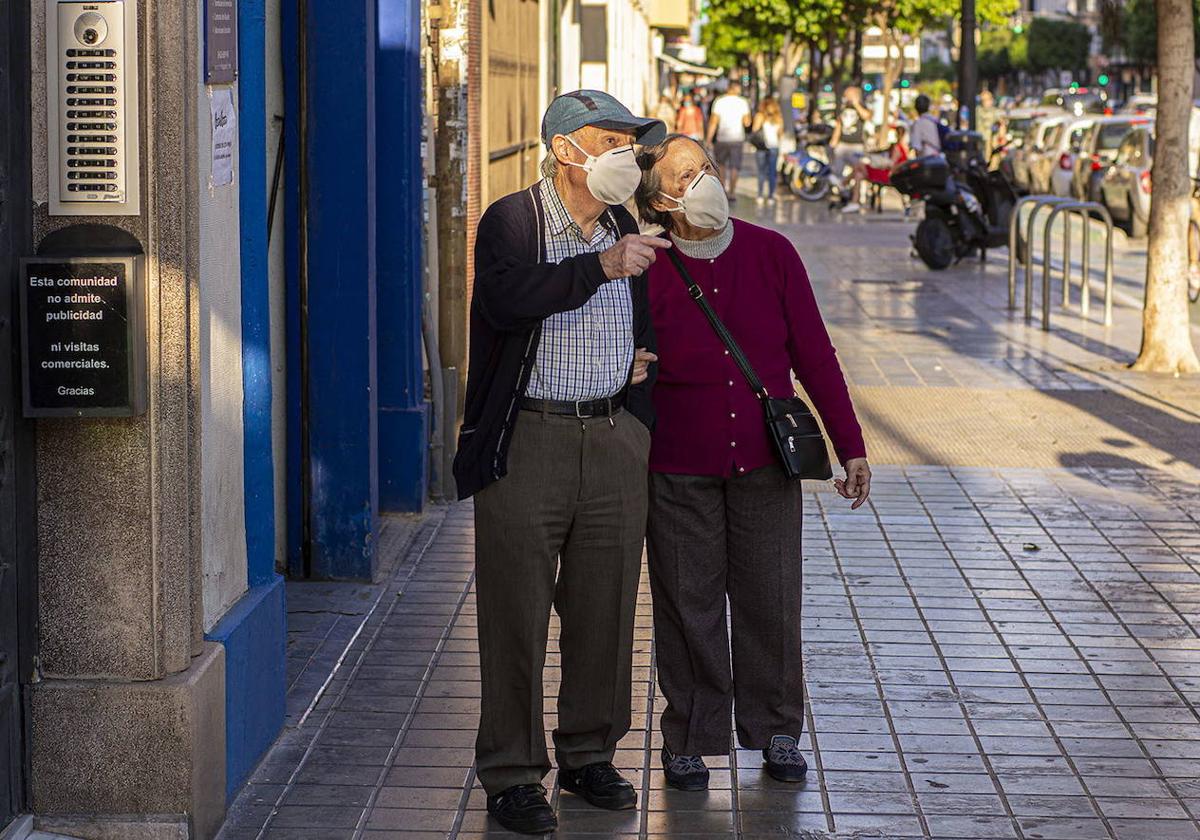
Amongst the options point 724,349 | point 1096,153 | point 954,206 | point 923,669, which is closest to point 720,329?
point 724,349

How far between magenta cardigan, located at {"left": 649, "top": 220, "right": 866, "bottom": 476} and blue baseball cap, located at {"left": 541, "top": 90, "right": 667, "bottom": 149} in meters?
0.47

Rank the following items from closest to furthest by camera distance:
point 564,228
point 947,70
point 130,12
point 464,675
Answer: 1. point 130,12
2. point 564,228
3. point 464,675
4. point 947,70

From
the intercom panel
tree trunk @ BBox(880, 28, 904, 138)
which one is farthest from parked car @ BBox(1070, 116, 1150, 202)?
the intercom panel

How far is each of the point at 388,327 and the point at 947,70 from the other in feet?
413

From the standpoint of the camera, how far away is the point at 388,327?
8.54 meters

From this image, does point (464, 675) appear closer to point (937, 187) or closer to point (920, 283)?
point (920, 283)

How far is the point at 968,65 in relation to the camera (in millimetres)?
29219

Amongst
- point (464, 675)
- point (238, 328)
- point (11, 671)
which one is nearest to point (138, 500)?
point (11, 671)

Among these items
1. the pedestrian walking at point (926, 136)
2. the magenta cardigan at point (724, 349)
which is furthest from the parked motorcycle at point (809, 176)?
the magenta cardigan at point (724, 349)

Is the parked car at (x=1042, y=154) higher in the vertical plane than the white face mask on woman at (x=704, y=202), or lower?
higher

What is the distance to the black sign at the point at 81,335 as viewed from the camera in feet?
14.1

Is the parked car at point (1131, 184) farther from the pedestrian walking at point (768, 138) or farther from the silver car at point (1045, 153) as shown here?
the pedestrian walking at point (768, 138)

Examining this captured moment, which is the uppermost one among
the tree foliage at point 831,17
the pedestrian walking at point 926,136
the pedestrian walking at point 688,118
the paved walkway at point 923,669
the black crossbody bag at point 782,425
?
the tree foliage at point 831,17

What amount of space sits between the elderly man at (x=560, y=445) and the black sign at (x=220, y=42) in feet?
2.58
